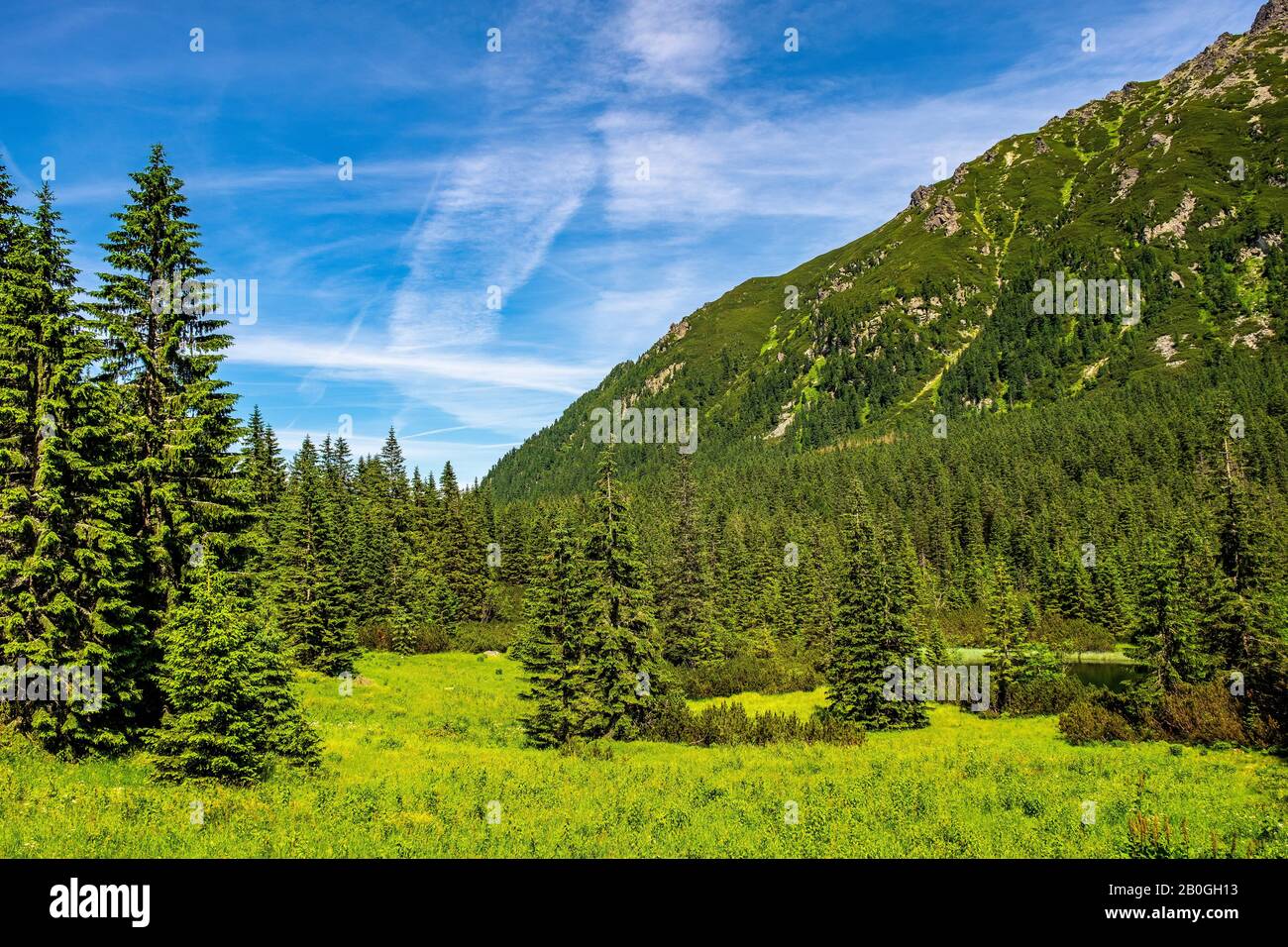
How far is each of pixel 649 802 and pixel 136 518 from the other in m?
17.7

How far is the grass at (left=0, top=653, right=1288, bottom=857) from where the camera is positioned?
1217cm

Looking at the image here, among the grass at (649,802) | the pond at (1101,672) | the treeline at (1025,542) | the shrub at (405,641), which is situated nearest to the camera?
the grass at (649,802)

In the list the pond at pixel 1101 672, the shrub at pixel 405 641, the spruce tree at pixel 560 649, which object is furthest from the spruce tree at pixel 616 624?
the pond at pixel 1101 672

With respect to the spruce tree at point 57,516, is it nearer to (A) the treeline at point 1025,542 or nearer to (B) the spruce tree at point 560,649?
(B) the spruce tree at point 560,649

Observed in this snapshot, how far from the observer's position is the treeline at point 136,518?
625 inches

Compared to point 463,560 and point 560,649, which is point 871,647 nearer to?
point 560,649

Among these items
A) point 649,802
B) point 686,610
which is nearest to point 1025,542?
point 686,610

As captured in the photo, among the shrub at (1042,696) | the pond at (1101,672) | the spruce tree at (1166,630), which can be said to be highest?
the spruce tree at (1166,630)

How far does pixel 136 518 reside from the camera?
20844 mm

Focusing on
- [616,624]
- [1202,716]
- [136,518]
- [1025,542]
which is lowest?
[1202,716]

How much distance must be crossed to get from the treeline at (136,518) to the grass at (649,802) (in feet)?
4.49

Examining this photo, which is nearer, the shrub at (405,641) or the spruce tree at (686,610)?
the spruce tree at (686,610)

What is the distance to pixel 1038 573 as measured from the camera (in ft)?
325

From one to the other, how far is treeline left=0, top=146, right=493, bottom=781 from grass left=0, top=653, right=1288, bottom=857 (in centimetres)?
137
